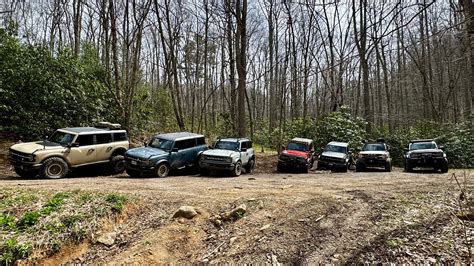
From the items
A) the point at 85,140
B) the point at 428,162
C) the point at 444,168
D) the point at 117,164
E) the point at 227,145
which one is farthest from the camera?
the point at 428,162

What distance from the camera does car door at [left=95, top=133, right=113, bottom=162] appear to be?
11922mm

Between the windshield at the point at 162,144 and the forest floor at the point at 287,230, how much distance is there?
5.09 m

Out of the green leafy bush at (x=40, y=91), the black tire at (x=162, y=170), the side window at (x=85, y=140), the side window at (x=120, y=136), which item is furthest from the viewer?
the green leafy bush at (x=40, y=91)

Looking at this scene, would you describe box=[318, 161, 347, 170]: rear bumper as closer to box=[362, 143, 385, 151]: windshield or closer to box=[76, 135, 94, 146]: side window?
box=[362, 143, 385, 151]: windshield

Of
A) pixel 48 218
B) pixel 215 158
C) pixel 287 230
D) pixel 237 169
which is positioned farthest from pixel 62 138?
pixel 287 230

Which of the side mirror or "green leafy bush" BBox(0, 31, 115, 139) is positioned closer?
the side mirror

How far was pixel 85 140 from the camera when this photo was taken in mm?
11555

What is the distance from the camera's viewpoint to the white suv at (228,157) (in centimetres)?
1262

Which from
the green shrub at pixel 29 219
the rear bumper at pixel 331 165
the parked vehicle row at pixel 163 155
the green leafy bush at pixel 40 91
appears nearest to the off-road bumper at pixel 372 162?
the parked vehicle row at pixel 163 155

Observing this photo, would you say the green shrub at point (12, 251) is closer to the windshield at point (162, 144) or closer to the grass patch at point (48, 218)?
the grass patch at point (48, 218)

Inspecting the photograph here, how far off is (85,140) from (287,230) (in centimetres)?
935

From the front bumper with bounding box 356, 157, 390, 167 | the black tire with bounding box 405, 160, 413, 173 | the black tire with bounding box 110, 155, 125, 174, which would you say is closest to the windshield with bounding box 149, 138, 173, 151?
the black tire with bounding box 110, 155, 125, 174

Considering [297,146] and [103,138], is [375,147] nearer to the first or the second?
[297,146]

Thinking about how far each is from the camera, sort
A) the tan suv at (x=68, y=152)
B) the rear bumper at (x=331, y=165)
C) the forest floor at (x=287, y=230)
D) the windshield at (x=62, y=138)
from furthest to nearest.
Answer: the rear bumper at (x=331, y=165) < the windshield at (x=62, y=138) < the tan suv at (x=68, y=152) < the forest floor at (x=287, y=230)
